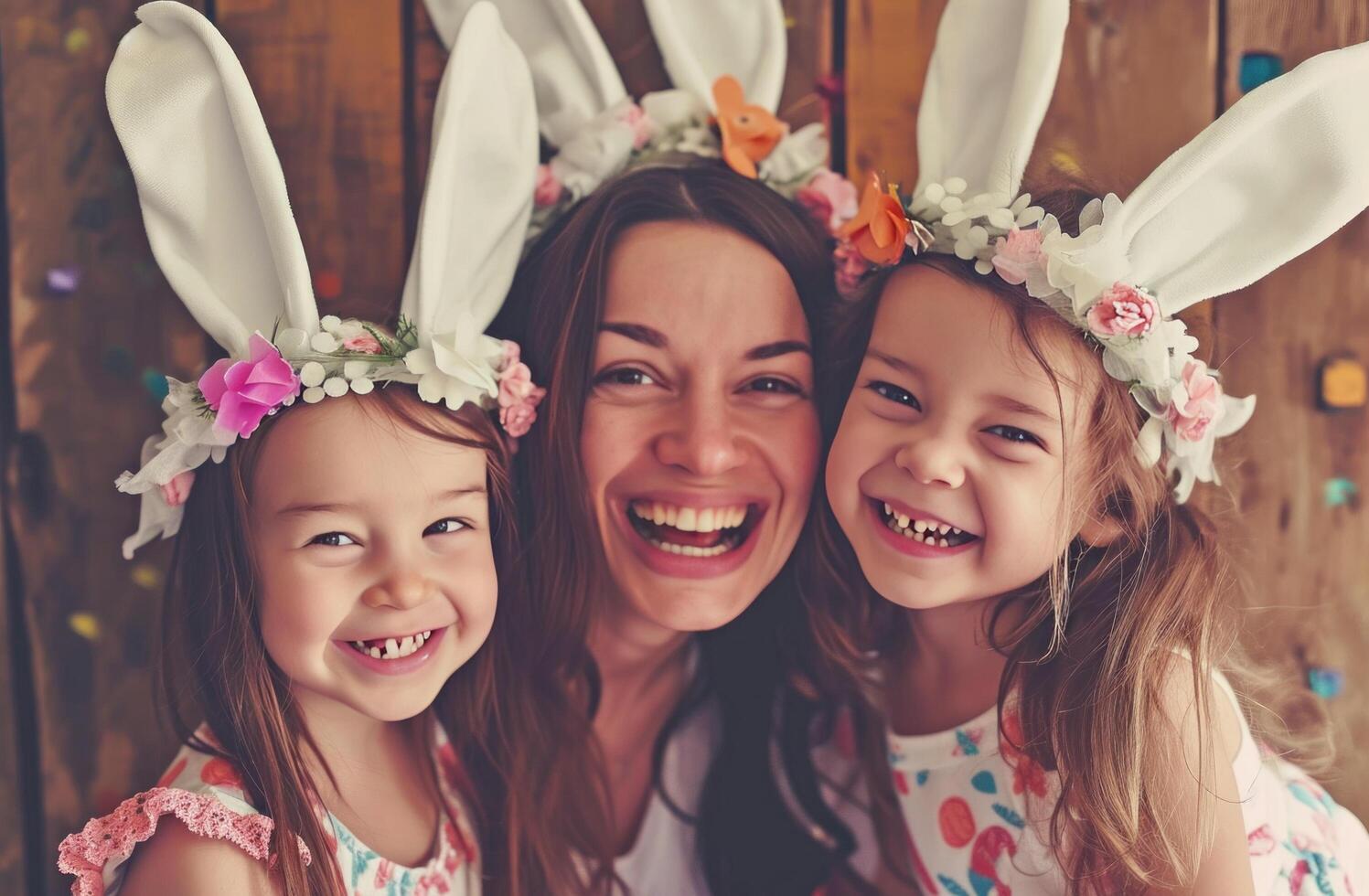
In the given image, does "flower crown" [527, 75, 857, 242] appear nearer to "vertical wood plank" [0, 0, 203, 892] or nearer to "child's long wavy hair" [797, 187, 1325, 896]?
"child's long wavy hair" [797, 187, 1325, 896]

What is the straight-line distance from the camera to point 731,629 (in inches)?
58.8

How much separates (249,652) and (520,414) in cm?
38

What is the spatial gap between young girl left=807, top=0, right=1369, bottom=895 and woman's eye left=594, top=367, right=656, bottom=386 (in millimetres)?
234

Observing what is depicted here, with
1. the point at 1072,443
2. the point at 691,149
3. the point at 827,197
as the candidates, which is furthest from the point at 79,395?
the point at 1072,443

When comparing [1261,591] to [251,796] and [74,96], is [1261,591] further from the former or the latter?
[74,96]

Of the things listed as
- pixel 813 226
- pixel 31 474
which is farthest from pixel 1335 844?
pixel 31 474

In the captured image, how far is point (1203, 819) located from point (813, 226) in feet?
2.64

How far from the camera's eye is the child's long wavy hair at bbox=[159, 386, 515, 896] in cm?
113

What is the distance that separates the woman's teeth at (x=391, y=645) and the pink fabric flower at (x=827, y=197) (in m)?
0.70

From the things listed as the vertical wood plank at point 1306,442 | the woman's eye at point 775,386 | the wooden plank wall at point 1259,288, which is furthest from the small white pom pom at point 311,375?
A: the vertical wood plank at point 1306,442

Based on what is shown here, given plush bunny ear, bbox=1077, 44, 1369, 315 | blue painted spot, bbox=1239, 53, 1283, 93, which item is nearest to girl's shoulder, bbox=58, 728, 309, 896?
plush bunny ear, bbox=1077, 44, 1369, 315

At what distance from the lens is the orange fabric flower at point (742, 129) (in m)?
1.34

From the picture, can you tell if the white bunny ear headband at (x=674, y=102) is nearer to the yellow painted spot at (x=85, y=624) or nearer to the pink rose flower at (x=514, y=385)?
the pink rose flower at (x=514, y=385)

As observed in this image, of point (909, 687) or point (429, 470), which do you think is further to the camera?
point (909, 687)
